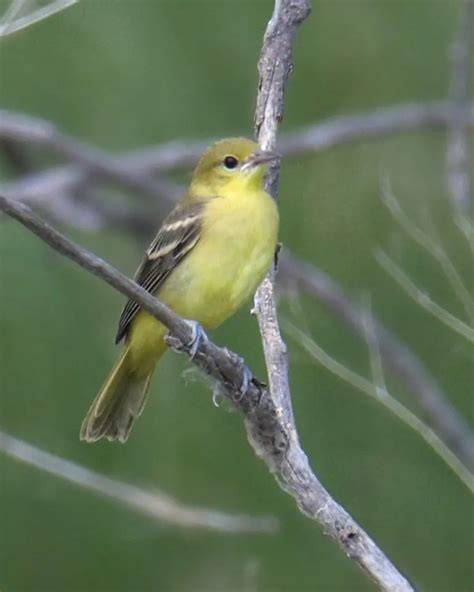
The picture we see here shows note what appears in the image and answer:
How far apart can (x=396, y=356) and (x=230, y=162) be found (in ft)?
3.83

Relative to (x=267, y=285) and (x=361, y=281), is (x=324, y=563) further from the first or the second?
(x=267, y=285)

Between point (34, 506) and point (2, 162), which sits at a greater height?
point (2, 162)

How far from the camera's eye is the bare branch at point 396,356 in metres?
4.15

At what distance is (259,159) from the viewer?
3.01m

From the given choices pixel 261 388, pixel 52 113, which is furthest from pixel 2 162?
pixel 261 388

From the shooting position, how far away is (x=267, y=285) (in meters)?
2.89

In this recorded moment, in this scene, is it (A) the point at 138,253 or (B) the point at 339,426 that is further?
(A) the point at 138,253

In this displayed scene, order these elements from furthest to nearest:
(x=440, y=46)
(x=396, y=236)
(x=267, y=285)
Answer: (x=440, y=46)
(x=396, y=236)
(x=267, y=285)

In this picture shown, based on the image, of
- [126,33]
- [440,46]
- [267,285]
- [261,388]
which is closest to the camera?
[261,388]

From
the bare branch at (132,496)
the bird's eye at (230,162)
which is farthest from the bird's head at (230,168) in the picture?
the bare branch at (132,496)

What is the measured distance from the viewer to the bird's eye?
126 inches

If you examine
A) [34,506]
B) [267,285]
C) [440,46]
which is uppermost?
[440,46]

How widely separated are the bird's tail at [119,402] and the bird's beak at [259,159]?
1.49 feet

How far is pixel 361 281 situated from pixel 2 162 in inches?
52.3
